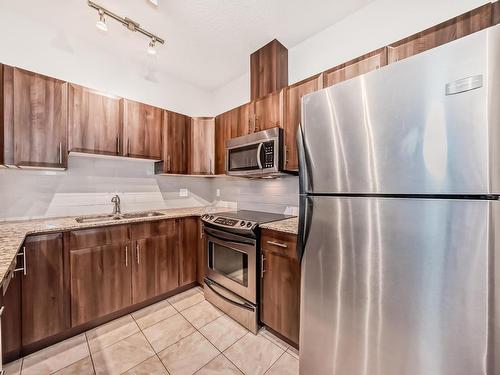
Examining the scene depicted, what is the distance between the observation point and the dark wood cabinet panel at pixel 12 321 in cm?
143

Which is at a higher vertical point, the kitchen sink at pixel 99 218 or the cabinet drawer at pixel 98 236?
the kitchen sink at pixel 99 218

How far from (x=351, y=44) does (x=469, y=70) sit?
4.88 ft

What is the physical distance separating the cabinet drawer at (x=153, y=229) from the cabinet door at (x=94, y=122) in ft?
2.63

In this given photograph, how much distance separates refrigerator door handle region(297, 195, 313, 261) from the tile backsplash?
107cm

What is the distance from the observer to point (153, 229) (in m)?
2.19

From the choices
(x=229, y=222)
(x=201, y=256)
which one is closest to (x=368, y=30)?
(x=229, y=222)

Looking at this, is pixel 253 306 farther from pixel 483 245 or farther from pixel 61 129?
pixel 61 129

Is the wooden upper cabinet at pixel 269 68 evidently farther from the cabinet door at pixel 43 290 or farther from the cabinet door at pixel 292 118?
the cabinet door at pixel 43 290

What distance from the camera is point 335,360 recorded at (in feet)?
3.56

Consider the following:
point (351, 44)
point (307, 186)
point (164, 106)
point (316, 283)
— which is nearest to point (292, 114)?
point (351, 44)

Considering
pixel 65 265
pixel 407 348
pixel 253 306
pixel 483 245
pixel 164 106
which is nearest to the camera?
pixel 483 245

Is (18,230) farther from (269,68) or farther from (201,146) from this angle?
(269,68)

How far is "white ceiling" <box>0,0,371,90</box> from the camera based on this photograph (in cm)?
→ 178

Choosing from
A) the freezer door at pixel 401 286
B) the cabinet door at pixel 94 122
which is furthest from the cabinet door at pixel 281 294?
the cabinet door at pixel 94 122
